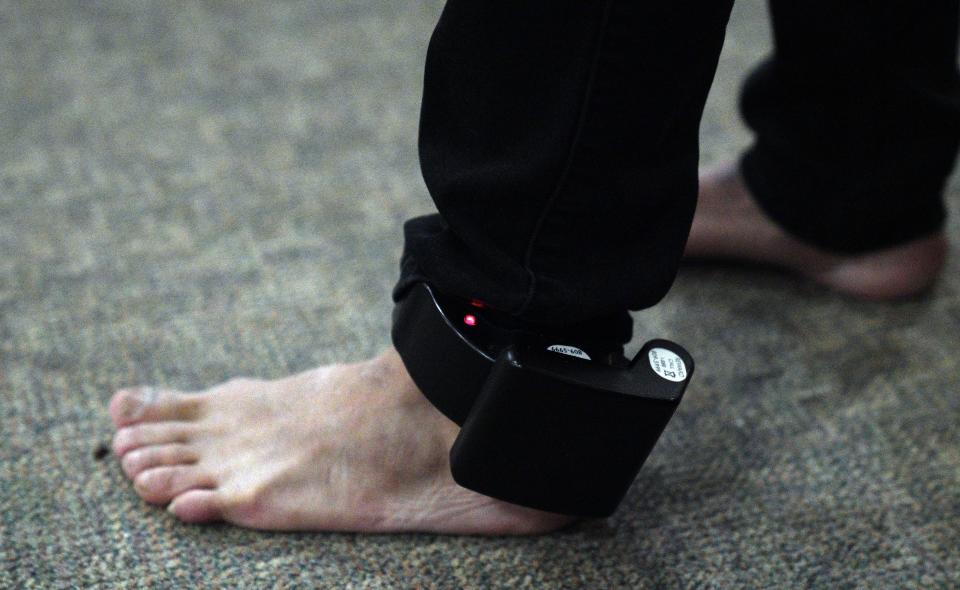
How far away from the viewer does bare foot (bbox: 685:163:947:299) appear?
1.07 m

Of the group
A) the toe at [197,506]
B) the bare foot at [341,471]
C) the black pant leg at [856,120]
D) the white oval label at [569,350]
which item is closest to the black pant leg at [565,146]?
the white oval label at [569,350]

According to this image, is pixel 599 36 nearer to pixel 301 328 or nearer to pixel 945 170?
pixel 301 328

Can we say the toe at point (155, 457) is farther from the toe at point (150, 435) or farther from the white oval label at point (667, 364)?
the white oval label at point (667, 364)

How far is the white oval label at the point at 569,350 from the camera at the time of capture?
0.65m

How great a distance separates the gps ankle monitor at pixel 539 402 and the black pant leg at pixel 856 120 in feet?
1.49

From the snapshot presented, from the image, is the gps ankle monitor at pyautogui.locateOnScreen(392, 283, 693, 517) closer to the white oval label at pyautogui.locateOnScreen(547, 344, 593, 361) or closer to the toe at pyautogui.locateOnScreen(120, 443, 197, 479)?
the white oval label at pyautogui.locateOnScreen(547, 344, 593, 361)

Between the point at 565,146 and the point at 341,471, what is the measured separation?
0.35 m

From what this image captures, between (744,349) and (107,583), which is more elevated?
(744,349)

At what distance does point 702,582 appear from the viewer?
2.41 ft

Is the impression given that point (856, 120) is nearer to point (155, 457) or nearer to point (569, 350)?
point (569, 350)

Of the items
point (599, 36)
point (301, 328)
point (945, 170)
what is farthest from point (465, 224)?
point (945, 170)

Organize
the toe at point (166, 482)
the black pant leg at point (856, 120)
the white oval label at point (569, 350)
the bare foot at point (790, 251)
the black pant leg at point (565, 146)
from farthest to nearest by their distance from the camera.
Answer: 1. the bare foot at point (790, 251)
2. the black pant leg at point (856, 120)
3. the toe at point (166, 482)
4. the white oval label at point (569, 350)
5. the black pant leg at point (565, 146)

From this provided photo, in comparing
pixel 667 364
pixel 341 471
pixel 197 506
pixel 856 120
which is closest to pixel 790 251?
pixel 856 120

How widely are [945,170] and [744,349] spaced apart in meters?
0.31
